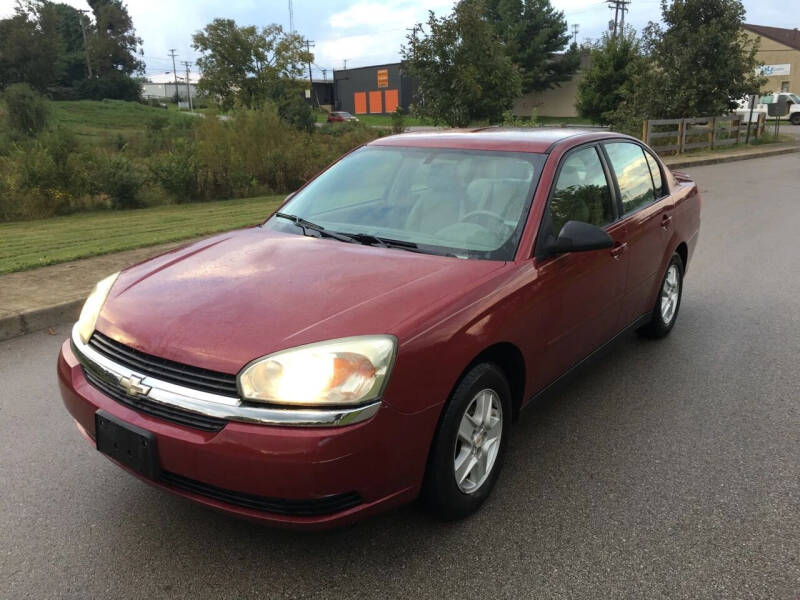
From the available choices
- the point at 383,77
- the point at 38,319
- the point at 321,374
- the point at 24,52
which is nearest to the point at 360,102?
the point at 383,77

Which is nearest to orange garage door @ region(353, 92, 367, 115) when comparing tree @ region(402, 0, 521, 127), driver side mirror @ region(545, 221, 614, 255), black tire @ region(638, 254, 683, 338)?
tree @ region(402, 0, 521, 127)

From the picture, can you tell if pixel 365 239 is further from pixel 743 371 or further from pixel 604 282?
pixel 743 371

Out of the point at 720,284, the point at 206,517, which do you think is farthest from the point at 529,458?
the point at 720,284

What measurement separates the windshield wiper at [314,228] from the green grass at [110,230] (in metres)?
4.48

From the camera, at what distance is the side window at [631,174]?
14.1ft

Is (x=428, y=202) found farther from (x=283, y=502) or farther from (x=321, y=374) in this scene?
(x=283, y=502)

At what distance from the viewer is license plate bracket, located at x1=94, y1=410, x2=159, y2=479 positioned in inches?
95.0

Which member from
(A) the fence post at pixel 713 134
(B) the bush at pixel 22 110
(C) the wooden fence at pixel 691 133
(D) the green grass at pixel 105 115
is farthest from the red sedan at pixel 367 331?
(D) the green grass at pixel 105 115

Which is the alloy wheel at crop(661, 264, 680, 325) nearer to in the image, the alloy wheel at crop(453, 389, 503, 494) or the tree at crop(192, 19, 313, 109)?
the alloy wheel at crop(453, 389, 503, 494)

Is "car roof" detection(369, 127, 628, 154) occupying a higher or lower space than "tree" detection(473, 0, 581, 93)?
lower

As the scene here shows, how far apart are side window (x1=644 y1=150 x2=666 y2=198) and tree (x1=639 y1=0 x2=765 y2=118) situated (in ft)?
70.4

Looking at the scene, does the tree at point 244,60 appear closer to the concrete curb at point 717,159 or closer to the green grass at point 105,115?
the green grass at point 105,115

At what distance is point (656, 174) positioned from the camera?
16.5 ft

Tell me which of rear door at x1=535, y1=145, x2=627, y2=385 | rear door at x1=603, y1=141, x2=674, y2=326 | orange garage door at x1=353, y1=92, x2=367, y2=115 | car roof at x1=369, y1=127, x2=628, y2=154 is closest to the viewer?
rear door at x1=535, y1=145, x2=627, y2=385
